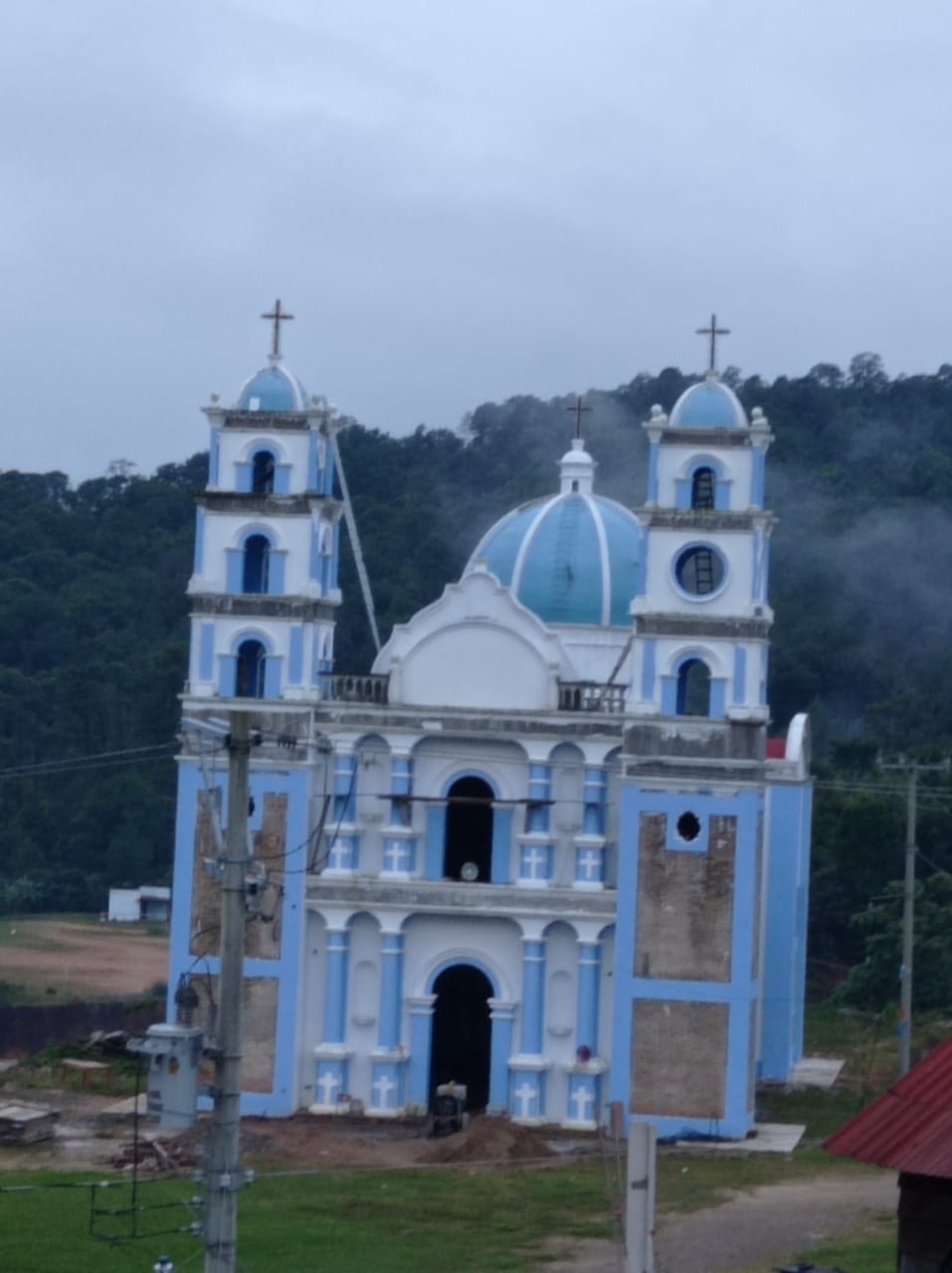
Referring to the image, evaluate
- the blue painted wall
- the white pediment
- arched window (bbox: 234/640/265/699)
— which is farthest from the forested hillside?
arched window (bbox: 234/640/265/699)

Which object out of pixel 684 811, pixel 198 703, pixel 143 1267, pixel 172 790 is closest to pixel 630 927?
pixel 684 811

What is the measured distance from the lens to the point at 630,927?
34312 mm

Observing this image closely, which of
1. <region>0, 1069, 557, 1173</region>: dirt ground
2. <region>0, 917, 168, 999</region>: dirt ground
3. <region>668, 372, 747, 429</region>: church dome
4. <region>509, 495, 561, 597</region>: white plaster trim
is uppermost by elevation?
<region>668, 372, 747, 429</region>: church dome

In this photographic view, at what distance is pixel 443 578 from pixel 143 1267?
50248mm

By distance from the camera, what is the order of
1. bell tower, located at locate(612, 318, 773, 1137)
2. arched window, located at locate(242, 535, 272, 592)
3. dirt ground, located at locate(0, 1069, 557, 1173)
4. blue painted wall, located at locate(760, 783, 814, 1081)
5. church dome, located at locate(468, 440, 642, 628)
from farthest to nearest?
blue painted wall, located at locate(760, 783, 814, 1081), church dome, located at locate(468, 440, 642, 628), arched window, located at locate(242, 535, 272, 592), bell tower, located at locate(612, 318, 773, 1137), dirt ground, located at locate(0, 1069, 557, 1173)

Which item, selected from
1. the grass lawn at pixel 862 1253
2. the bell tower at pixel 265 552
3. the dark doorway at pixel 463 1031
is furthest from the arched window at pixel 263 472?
the grass lawn at pixel 862 1253

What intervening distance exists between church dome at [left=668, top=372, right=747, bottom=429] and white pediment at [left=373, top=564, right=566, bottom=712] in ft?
10.9

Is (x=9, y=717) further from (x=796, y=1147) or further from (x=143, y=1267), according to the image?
(x=143, y=1267)

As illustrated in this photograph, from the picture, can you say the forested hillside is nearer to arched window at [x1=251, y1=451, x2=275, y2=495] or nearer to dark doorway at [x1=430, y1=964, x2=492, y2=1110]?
dark doorway at [x1=430, y1=964, x2=492, y2=1110]

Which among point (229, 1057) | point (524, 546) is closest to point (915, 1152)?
point (229, 1057)

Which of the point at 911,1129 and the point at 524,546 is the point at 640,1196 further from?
the point at 524,546

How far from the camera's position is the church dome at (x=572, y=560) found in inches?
1497

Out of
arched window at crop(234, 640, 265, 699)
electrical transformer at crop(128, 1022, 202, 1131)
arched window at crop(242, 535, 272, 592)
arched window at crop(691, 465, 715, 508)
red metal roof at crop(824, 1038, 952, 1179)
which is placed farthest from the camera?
arched window at crop(242, 535, 272, 592)

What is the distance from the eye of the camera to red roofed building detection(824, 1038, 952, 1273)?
1559 cm
